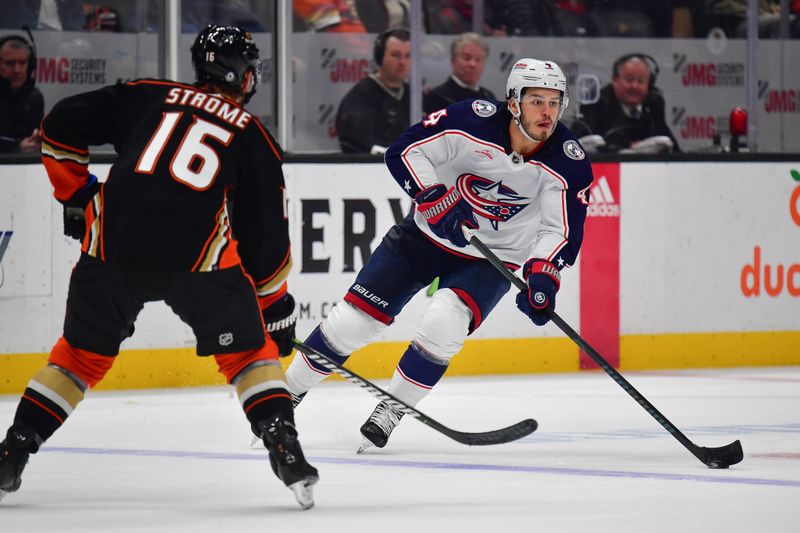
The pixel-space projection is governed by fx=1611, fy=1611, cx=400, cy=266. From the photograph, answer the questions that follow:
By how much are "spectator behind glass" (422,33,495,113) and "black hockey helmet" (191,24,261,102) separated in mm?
3665

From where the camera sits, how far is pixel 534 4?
7484 millimetres

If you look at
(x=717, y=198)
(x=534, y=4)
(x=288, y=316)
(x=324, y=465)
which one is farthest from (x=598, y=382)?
(x=288, y=316)

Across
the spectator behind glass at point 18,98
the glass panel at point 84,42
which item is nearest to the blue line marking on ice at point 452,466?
the spectator behind glass at point 18,98

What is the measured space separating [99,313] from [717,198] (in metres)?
4.43

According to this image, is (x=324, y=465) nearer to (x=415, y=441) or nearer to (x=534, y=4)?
(x=415, y=441)

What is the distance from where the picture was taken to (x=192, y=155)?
132 inches

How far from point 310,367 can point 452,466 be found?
67cm

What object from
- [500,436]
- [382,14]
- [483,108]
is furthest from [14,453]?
[382,14]

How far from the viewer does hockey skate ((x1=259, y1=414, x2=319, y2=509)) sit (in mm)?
3355

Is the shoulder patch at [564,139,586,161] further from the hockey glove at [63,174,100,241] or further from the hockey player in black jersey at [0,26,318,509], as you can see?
the hockey glove at [63,174,100,241]

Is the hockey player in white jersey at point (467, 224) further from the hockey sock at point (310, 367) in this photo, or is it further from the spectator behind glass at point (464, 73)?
the spectator behind glass at point (464, 73)

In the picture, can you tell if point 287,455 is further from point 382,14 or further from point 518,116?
point 382,14

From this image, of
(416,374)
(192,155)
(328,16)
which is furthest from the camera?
(328,16)

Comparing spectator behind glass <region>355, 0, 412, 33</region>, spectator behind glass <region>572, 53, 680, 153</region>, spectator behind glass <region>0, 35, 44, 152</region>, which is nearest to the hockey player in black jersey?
spectator behind glass <region>0, 35, 44, 152</region>
